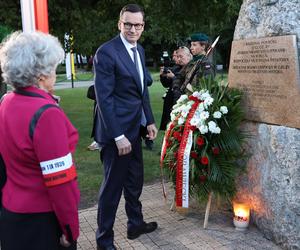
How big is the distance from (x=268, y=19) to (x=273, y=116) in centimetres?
87

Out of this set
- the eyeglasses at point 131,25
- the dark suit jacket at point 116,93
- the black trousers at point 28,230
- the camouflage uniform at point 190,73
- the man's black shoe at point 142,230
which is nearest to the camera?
the black trousers at point 28,230

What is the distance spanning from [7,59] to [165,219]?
273cm

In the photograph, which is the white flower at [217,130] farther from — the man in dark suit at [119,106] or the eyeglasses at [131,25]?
the eyeglasses at [131,25]

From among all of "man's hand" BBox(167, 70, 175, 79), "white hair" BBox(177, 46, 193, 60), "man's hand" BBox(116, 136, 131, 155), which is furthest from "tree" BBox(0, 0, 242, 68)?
"man's hand" BBox(116, 136, 131, 155)

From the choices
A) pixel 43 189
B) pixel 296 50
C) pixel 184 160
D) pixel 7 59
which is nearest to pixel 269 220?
pixel 184 160

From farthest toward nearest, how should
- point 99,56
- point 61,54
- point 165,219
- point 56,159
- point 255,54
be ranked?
point 165,219, point 255,54, point 99,56, point 61,54, point 56,159

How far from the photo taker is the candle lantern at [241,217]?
3.84 m

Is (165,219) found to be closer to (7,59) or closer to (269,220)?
(269,220)

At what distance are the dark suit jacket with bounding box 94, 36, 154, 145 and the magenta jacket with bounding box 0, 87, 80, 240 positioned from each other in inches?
44.7

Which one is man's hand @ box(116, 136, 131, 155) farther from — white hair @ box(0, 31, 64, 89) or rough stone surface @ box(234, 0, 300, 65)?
rough stone surface @ box(234, 0, 300, 65)

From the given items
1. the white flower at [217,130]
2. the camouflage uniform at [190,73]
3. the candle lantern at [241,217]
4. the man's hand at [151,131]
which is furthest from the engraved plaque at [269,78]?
the man's hand at [151,131]

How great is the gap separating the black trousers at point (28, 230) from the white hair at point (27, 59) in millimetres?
660

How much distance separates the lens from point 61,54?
205 centimetres

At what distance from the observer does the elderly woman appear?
6.15 feet
